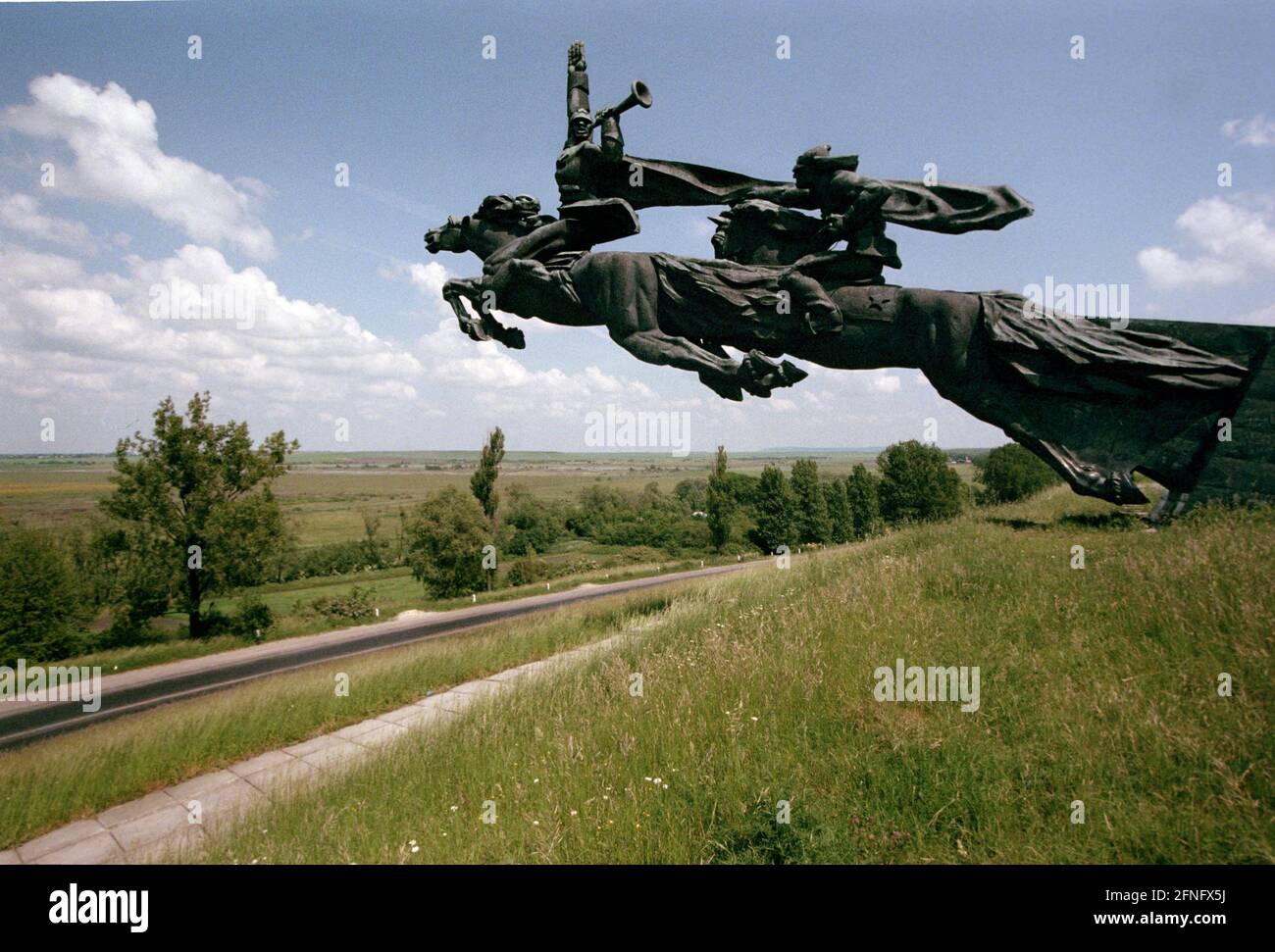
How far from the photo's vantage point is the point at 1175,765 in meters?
3.24

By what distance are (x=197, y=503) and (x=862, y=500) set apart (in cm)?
2940

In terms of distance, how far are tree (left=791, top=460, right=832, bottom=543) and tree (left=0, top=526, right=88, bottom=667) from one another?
100 feet

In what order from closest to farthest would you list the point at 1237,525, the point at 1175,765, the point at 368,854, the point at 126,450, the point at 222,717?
the point at 1175,765
the point at 368,854
the point at 1237,525
the point at 222,717
the point at 126,450

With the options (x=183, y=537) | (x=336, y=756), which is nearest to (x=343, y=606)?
(x=183, y=537)

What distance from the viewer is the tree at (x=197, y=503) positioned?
25.4 m

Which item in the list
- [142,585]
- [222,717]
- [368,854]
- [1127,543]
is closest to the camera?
[368,854]

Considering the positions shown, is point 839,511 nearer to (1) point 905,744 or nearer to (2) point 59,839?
(1) point 905,744

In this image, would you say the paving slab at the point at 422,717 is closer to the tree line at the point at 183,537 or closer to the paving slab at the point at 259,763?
the paving slab at the point at 259,763

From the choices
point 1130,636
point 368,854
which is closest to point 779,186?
point 1130,636

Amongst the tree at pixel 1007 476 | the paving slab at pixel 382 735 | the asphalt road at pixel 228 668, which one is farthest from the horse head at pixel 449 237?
the tree at pixel 1007 476

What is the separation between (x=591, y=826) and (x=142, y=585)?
34.5 metres

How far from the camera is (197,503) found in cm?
2619
